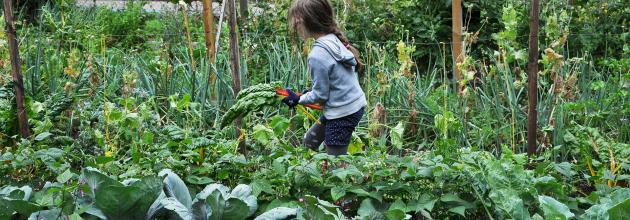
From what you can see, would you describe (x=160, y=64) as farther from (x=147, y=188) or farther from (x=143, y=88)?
(x=147, y=188)

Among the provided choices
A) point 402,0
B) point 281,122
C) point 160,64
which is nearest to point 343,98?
point 281,122

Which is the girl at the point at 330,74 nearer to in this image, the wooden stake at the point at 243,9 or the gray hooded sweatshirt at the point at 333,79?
the gray hooded sweatshirt at the point at 333,79

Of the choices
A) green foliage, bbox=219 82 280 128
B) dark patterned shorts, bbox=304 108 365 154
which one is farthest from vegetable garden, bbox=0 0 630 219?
dark patterned shorts, bbox=304 108 365 154

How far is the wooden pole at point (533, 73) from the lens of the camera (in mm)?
4547

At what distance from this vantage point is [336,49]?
183 inches

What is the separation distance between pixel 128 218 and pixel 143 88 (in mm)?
2866

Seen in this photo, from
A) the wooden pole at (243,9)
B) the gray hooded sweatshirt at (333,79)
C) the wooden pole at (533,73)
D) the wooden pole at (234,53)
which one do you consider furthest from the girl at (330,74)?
the wooden pole at (243,9)

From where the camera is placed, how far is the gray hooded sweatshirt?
15.2 feet

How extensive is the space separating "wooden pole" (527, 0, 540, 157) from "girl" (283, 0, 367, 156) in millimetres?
908

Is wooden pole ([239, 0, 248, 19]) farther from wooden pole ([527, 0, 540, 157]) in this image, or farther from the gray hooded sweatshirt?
wooden pole ([527, 0, 540, 157])

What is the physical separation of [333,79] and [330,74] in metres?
0.04

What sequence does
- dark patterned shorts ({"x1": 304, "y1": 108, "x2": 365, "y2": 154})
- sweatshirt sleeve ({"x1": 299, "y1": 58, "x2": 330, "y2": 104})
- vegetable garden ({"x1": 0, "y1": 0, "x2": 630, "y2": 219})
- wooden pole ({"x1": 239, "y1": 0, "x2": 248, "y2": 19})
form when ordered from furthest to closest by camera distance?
wooden pole ({"x1": 239, "y1": 0, "x2": 248, "y2": 19})
dark patterned shorts ({"x1": 304, "y1": 108, "x2": 365, "y2": 154})
sweatshirt sleeve ({"x1": 299, "y1": 58, "x2": 330, "y2": 104})
vegetable garden ({"x1": 0, "y1": 0, "x2": 630, "y2": 219})

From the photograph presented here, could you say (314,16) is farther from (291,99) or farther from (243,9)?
(243,9)

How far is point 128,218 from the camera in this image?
368 centimetres
